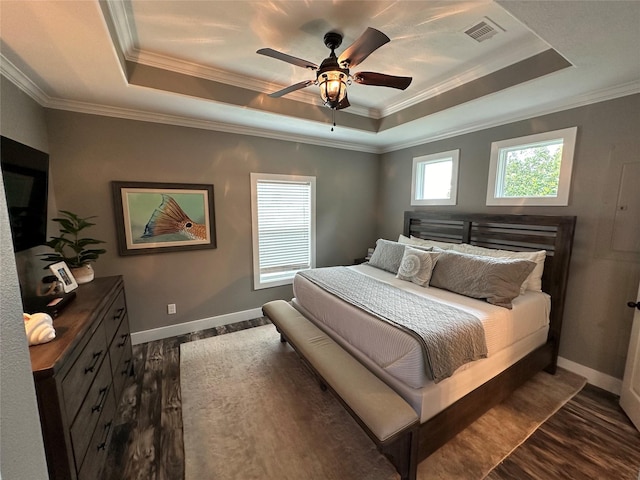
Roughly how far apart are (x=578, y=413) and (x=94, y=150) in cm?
481

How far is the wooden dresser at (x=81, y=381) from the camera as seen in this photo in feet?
3.70

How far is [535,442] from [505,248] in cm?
Result: 176

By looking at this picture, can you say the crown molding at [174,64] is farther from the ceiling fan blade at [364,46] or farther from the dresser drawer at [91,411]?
the dresser drawer at [91,411]

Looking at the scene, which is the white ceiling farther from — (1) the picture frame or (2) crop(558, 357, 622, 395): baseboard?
(2) crop(558, 357, 622, 395): baseboard

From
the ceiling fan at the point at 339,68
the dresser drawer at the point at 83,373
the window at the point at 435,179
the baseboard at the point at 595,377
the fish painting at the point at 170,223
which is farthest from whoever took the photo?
the window at the point at 435,179

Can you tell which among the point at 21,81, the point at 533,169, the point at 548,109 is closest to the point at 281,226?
the point at 21,81

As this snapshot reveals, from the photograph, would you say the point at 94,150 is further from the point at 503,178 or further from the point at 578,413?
the point at 578,413

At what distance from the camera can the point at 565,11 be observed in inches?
53.4

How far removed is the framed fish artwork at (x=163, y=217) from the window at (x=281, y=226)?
61cm

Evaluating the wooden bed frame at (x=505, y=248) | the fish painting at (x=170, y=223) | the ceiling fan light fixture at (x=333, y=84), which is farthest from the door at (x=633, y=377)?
the fish painting at (x=170, y=223)

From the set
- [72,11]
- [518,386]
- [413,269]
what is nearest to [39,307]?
[72,11]

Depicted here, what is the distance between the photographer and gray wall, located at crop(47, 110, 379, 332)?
2643mm

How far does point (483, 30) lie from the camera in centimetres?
188

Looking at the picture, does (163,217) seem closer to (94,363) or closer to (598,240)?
(94,363)
